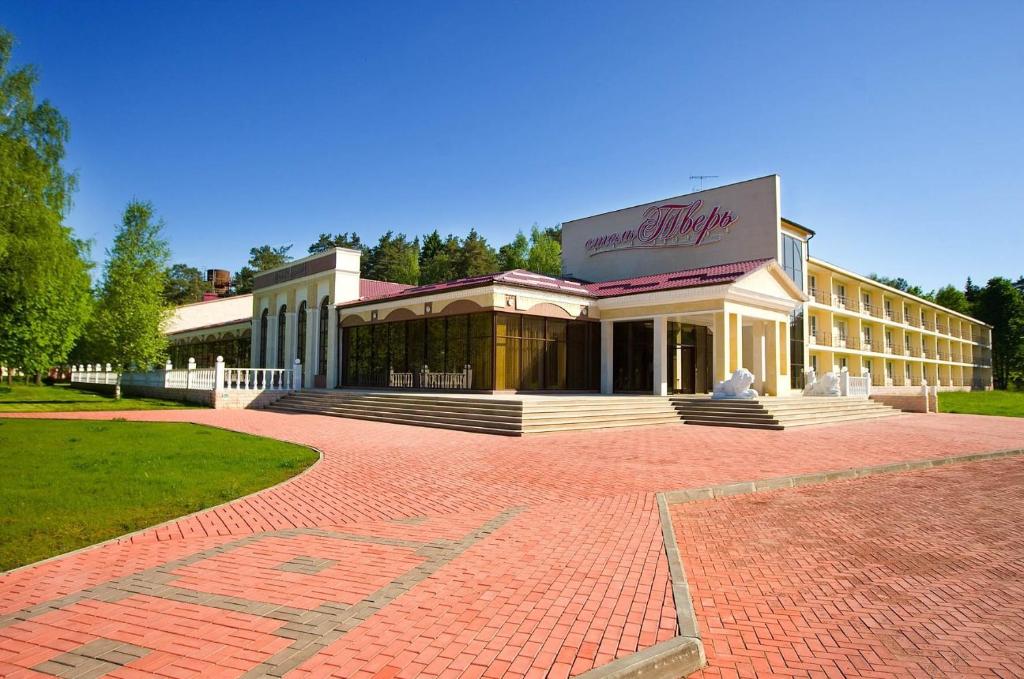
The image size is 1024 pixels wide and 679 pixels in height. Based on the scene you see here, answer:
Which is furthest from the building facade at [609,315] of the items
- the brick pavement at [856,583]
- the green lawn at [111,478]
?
the brick pavement at [856,583]

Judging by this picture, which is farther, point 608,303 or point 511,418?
point 608,303

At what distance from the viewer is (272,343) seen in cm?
3600

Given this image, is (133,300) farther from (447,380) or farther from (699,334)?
(699,334)

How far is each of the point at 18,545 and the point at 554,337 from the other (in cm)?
2112

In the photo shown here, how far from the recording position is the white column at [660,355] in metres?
24.6

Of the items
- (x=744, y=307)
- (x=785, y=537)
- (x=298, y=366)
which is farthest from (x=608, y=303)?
(x=785, y=537)

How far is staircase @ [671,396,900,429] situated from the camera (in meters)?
19.8

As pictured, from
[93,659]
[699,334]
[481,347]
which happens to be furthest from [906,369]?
[93,659]

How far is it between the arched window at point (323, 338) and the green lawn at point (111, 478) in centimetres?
1623

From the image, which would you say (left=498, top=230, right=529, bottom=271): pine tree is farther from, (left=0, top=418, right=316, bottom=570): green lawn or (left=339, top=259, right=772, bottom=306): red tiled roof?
(left=0, top=418, right=316, bottom=570): green lawn

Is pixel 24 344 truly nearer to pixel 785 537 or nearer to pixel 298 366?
pixel 298 366

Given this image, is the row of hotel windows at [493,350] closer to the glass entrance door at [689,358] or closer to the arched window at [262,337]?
the glass entrance door at [689,358]

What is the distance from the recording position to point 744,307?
24.5 metres

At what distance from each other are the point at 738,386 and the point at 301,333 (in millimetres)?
23374
